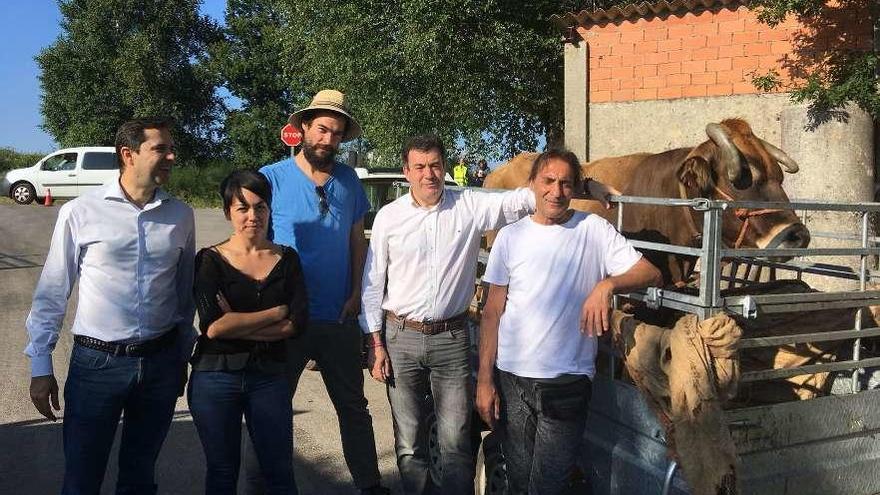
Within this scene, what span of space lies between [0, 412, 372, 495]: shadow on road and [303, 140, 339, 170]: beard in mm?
1897

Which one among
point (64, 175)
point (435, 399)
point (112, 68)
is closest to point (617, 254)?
point (435, 399)

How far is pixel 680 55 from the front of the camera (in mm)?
9523

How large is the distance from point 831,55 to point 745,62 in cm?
Result: 102

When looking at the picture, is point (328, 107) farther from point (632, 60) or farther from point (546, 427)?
point (632, 60)

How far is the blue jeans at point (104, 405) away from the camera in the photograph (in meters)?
3.03

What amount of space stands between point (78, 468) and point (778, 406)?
8.62 ft

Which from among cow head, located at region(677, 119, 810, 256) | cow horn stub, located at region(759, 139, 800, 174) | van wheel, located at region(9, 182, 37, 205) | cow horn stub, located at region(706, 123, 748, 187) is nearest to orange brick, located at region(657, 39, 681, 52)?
cow head, located at region(677, 119, 810, 256)

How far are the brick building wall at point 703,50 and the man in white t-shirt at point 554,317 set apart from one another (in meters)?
6.69

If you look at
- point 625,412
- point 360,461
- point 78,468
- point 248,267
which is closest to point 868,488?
point 625,412

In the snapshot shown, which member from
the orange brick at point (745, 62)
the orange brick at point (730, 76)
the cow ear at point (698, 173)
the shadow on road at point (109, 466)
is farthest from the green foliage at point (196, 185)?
the cow ear at point (698, 173)

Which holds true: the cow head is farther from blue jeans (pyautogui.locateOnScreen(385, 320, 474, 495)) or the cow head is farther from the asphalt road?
the asphalt road

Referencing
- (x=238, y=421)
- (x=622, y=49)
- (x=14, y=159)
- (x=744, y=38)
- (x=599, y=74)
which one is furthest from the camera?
(x=14, y=159)

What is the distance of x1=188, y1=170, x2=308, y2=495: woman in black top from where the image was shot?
121 inches

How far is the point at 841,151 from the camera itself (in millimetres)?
8367
